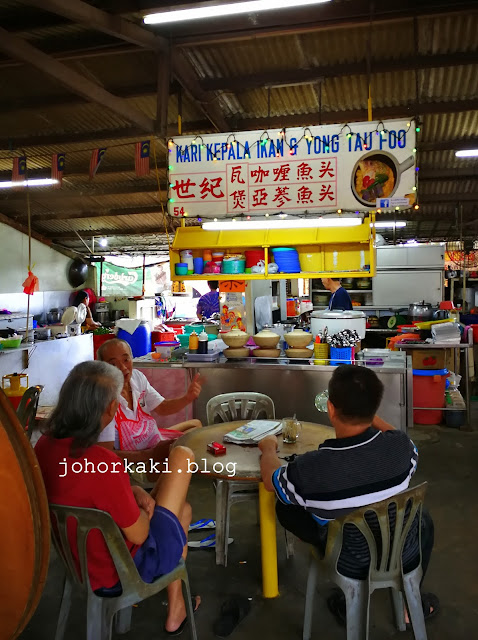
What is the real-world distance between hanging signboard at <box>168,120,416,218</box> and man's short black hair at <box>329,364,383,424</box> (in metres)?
3.16

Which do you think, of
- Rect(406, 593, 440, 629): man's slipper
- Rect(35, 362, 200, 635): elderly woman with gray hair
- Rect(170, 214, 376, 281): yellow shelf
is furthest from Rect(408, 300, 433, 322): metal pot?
Rect(35, 362, 200, 635): elderly woman with gray hair

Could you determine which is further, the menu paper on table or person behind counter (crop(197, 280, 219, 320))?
person behind counter (crop(197, 280, 219, 320))

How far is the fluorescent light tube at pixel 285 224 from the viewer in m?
5.05

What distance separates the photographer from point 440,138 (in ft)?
25.6

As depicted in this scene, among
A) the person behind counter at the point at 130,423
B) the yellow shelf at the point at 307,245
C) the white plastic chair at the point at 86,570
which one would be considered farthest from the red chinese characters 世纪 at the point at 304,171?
the white plastic chair at the point at 86,570

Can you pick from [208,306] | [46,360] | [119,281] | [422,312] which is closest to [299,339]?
[46,360]

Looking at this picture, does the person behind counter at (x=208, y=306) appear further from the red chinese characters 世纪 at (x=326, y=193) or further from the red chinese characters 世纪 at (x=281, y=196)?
the red chinese characters 世纪 at (x=326, y=193)

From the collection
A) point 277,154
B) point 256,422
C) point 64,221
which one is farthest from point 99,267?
point 256,422

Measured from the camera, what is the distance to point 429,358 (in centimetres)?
635

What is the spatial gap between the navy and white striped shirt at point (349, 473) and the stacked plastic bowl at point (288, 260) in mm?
3615

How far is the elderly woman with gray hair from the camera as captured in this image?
6.06 feet

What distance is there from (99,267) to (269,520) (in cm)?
1590

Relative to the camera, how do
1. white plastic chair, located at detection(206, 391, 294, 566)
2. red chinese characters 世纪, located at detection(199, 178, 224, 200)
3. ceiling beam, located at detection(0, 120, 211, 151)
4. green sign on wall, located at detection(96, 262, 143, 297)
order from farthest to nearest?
green sign on wall, located at detection(96, 262, 143, 297) → ceiling beam, located at detection(0, 120, 211, 151) → red chinese characters 世纪, located at detection(199, 178, 224, 200) → white plastic chair, located at detection(206, 391, 294, 566)

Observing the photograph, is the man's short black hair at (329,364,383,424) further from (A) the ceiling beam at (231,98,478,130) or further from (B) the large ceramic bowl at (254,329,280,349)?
(A) the ceiling beam at (231,98,478,130)
